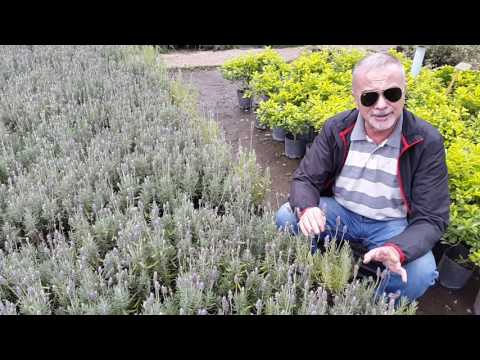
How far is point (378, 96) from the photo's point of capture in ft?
8.38

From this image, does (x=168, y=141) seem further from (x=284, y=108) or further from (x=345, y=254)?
(x=345, y=254)

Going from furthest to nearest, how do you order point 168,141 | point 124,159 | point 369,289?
point 168,141 < point 124,159 < point 369,289

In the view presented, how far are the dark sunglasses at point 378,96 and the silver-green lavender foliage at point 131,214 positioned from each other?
3.20ft

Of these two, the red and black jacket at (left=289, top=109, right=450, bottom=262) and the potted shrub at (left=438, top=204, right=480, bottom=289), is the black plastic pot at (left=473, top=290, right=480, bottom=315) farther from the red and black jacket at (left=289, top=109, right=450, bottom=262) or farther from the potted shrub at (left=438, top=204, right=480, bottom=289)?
the red and black jacket at (left=289, top=109, right=450, bottom=262)

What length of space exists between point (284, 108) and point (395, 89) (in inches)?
86.4

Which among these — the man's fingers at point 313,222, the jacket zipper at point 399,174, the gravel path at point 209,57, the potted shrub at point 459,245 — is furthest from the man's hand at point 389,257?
the gravel path at point 209,57

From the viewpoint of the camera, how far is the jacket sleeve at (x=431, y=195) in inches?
100

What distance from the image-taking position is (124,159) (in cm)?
366

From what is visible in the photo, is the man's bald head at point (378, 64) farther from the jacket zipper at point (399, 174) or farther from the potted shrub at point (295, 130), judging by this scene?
the potted shrub at point (295, 130)

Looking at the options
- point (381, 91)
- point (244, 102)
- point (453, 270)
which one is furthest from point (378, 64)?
point (244, 102)

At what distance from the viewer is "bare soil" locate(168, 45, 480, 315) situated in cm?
310

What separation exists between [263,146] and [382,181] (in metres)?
2.68

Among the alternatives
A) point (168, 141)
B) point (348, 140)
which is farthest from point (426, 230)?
point (168, 141)

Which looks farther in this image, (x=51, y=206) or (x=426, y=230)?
(x=51, y=206)
